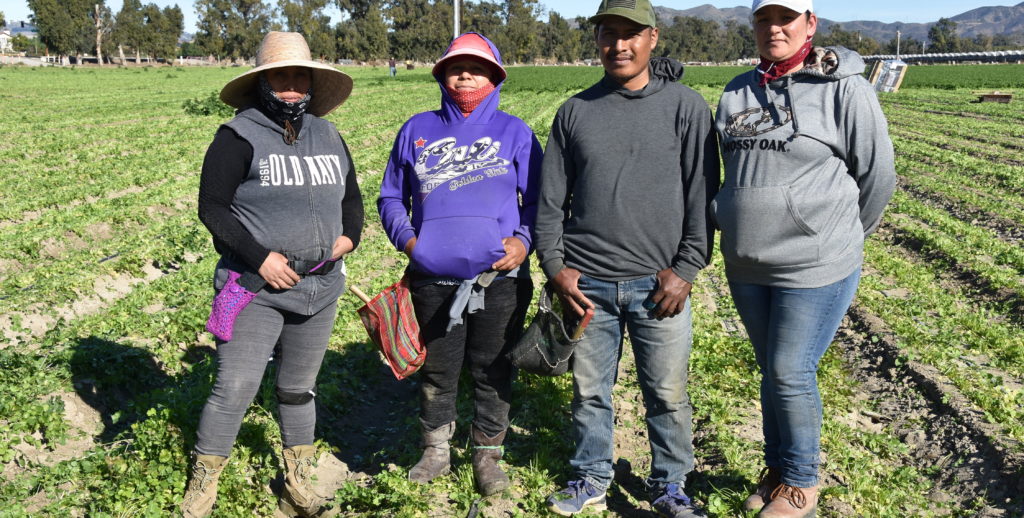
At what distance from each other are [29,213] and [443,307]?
329 inches

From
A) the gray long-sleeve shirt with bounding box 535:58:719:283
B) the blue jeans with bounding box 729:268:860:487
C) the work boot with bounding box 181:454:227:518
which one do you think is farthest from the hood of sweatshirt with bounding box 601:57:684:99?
the work boot with bounding box 181:454:227:518

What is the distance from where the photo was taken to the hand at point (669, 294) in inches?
119

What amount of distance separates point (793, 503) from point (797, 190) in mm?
1293

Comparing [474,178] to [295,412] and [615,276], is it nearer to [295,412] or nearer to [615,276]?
[615,276]

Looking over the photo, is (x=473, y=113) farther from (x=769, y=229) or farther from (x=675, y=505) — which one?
(x=675, y=505)

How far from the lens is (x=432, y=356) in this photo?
3504 millimetres

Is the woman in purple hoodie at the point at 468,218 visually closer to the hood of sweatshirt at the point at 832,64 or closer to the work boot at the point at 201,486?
the work boot at the point at 201,486

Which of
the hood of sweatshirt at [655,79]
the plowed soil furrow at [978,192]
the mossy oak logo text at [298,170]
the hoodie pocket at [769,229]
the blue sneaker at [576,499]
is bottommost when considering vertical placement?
the blue sneaker at [576,499]

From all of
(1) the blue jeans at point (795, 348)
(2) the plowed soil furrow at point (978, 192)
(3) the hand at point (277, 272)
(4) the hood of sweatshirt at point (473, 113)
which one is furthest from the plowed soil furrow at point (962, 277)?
(3) the hand at point (277, 272)

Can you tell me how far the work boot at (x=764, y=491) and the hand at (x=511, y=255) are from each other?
139cm

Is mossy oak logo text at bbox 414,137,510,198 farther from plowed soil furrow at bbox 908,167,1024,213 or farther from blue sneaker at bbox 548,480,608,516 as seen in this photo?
plowed soil furrow at bbox 908,167,1024,213

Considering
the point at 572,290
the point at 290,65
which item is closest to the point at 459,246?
the point at 572,290

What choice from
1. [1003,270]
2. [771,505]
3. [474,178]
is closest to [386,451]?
[474,178]

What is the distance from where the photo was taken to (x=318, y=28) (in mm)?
108625
